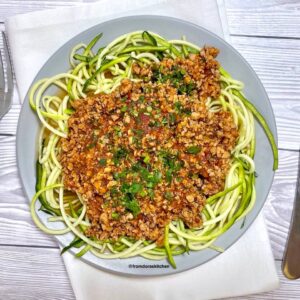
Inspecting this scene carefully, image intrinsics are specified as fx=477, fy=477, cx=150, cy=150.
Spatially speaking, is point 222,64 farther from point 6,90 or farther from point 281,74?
point 6,90

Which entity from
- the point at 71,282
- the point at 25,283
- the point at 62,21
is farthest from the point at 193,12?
the point at 25,283

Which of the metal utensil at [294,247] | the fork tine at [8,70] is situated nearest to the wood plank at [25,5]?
the fork tine at [8,70]

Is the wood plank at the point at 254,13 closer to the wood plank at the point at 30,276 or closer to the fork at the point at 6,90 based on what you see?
the fork at the point at 6,90

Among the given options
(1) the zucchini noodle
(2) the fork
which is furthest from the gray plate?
(2) the fork

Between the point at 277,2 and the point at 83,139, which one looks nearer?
the point at 83,139

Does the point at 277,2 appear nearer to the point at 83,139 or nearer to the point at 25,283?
the point at 83,139

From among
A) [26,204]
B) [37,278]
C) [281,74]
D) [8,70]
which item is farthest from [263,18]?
[37,278]
